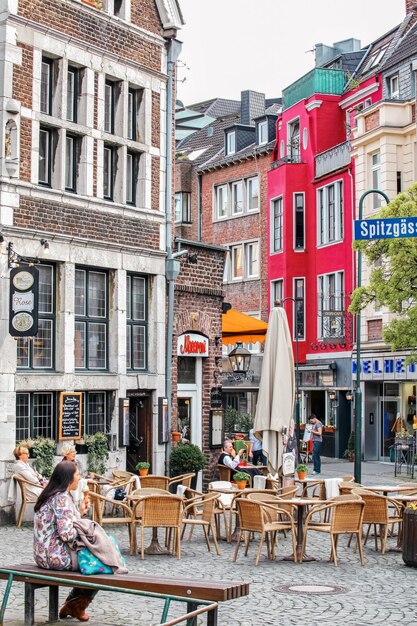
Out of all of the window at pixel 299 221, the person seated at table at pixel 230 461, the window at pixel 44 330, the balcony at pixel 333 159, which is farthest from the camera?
the window at pixel 299 221

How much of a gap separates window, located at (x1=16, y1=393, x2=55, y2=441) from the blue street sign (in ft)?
23.0

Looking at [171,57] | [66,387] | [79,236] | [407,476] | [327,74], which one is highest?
[327,74]

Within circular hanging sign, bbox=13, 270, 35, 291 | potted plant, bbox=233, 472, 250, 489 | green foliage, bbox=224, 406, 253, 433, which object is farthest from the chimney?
potted plant, bbox=233, 472, 250, 489

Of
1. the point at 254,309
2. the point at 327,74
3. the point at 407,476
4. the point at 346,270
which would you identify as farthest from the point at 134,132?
the point at 254,309

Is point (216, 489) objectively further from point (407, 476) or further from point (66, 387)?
point (407, 476)

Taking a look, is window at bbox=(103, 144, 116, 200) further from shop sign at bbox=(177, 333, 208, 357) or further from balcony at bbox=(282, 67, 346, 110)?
balcony at bbox=(282, 67, 346, 110)

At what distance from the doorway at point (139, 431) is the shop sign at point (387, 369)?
14940 mm

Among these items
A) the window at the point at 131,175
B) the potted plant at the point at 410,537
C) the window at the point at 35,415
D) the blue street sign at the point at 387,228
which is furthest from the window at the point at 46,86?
the potted plant at the point at 410,537

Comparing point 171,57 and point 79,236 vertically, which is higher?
point 171,57

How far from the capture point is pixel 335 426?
3928 cm

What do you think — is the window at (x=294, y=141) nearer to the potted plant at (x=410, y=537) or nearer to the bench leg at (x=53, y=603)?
the potted plant at (x=410, y=537)

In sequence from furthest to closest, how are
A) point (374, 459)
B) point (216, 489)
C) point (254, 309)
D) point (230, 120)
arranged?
point (230, 120) → point (254, 309) → point (374, 459) → point (216, 489)

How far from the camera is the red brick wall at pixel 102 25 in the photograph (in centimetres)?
1880

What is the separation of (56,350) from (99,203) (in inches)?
113
